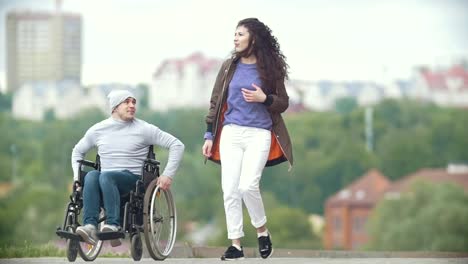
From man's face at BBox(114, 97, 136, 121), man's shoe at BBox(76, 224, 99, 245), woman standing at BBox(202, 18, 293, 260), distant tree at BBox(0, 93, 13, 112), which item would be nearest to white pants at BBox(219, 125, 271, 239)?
woman standing at BBox(202, 18, 293, 260)

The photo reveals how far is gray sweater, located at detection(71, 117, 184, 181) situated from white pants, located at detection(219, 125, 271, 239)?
30 centimetres

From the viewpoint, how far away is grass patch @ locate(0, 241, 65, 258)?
11473 mm

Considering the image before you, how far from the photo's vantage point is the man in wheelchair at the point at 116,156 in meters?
9.70

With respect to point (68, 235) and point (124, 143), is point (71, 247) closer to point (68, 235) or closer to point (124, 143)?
point (68, 235)

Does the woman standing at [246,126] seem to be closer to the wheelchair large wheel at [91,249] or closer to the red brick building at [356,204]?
the wheelchair large wheel at [91,249]

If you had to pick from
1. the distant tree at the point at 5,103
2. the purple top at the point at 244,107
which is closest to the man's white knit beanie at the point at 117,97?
the purple top at the point at 244,107

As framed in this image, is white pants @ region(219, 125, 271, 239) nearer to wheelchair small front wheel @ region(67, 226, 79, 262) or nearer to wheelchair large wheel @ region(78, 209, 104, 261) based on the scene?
wheelchair large wheel @ region(78, 209, 104, 261)

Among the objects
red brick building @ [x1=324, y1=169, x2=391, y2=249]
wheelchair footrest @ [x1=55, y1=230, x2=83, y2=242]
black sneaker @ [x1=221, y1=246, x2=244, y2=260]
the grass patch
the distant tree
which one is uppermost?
wheelchair footrest @ [x1=55, y1=230, x2=83, y2=242]

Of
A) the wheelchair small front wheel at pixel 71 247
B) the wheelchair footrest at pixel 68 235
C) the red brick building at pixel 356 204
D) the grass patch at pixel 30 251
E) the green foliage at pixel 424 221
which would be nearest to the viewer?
the wheelchair footrest at pixel 68 235

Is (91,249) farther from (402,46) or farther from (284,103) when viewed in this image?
(402,46)

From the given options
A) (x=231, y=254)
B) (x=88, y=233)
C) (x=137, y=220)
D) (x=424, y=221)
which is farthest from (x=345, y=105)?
(x=88, y=233)

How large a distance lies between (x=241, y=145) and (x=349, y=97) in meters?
189

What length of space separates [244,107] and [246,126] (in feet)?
0.35

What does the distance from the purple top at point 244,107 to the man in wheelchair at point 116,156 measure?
1.28 ft
